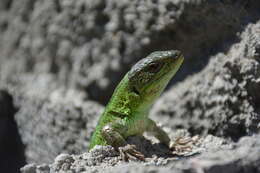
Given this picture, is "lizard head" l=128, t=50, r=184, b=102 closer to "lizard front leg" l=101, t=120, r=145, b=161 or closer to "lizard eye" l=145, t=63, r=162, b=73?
"lizard eye" l=145, t=63, r=162, b=73

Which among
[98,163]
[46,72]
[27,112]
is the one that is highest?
[46,72]

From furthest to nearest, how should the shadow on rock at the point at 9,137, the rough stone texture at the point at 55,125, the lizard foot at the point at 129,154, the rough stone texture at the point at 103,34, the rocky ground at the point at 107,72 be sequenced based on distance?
the shadow on rock at the point at 9,137, the rough stone texture at the point at 55,125, the rough stone texture at the point at 103,34, the rocky ground at the point at 107,72, the lizard foot at the point at 129,154

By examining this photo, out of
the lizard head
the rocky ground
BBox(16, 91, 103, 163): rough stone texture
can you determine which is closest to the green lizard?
the lizard head

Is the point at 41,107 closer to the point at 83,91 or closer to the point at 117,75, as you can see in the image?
the point at 83,91

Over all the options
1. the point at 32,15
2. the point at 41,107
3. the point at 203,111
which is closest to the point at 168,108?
the point at 203,111

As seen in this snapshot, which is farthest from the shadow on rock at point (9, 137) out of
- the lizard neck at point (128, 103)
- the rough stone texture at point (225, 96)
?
the lizard neck at point (128, 103)

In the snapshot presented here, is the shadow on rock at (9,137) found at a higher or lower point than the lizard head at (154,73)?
lower

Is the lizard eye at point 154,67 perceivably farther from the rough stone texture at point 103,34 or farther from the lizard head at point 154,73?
the rough stone texture at point 103,34

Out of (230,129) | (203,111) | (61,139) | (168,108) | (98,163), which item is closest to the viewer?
(98,163)
